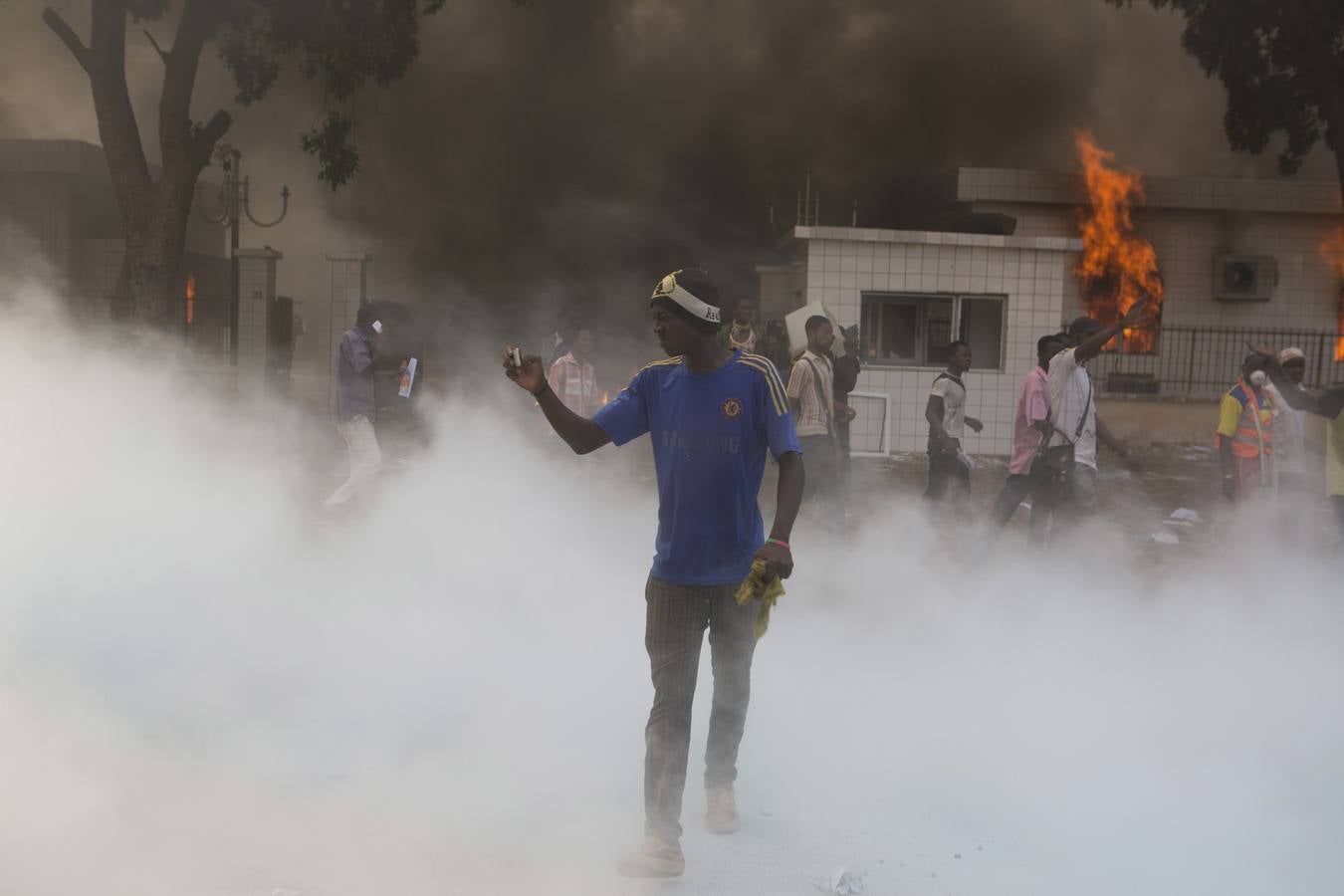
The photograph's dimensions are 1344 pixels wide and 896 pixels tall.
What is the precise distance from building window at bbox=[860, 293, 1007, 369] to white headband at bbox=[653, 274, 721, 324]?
1129cm

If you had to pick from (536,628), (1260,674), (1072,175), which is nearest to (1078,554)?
(1260,674)

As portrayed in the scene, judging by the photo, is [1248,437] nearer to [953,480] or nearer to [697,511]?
[953,480]

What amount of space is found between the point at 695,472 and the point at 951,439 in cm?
470

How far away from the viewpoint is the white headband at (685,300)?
3.59 m

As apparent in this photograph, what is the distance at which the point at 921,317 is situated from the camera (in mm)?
14938

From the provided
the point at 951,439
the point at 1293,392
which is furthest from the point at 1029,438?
the point at 1293,392

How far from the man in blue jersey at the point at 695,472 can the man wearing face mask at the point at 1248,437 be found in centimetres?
511

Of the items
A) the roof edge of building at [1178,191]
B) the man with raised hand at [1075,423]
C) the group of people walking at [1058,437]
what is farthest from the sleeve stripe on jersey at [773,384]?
the roof edge of building at [1178,191]

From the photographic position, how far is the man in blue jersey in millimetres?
3600

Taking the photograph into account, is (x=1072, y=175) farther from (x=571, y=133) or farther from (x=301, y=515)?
(x=301, y=515)

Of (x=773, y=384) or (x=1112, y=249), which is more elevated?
(x=1112, y=249)

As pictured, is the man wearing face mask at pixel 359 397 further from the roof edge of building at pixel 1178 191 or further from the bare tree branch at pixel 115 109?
the roof edge of building at pixel 1178 191

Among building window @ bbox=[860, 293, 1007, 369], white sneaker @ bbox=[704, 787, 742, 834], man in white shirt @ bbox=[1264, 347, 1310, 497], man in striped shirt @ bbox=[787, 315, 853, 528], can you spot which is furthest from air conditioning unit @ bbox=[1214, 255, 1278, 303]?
white sneaker @ bbox=[704, 787, 742, 834]

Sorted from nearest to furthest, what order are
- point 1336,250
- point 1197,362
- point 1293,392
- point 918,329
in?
point 1293,392
point 918,329
point 1197,362
point 1336,250
